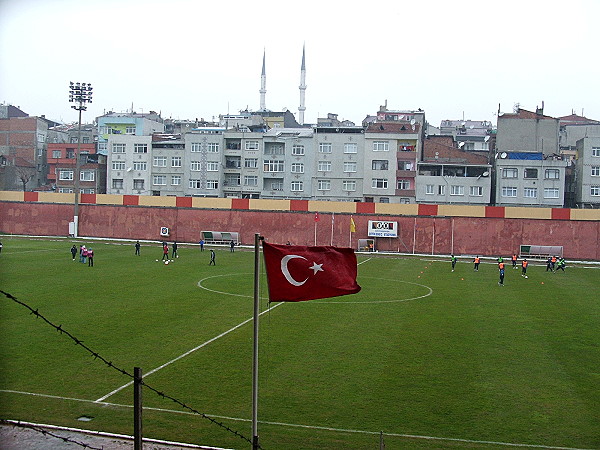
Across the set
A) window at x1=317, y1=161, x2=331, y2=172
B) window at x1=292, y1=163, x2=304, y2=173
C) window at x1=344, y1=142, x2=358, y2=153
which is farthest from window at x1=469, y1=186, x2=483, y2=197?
window at x1=292, y1=163, x2=304, y2=173

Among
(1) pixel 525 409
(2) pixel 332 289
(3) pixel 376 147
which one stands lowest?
(1) pixel 525 409

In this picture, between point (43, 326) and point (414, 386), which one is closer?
point (414, 386)

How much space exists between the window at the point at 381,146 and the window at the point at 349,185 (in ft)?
18.0

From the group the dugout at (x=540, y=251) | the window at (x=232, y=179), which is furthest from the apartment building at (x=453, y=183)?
the window at (x=232, y=179)

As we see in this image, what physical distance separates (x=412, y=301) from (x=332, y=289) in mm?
23765

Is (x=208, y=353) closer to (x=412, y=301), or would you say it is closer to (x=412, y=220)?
(x=412, y=301)

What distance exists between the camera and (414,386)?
19312 mm

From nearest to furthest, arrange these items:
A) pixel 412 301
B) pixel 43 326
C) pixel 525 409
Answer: pixel 525 409, pixel 43 326, pixel 412 301

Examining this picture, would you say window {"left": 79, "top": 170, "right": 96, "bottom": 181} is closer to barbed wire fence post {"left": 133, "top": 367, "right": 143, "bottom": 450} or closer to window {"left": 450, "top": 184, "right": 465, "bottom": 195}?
window {"left": 450, "top": 184, "right": 465, "bottom": 195}

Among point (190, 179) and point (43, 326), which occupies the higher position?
point (190, 179)

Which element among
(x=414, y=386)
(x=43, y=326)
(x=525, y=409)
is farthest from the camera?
(x=43, y=326)

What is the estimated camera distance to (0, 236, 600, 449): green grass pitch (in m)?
16.0

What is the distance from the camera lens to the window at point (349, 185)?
9031 cm

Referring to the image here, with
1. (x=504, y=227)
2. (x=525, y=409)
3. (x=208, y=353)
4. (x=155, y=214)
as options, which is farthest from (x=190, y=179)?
(x=525, y=409)
